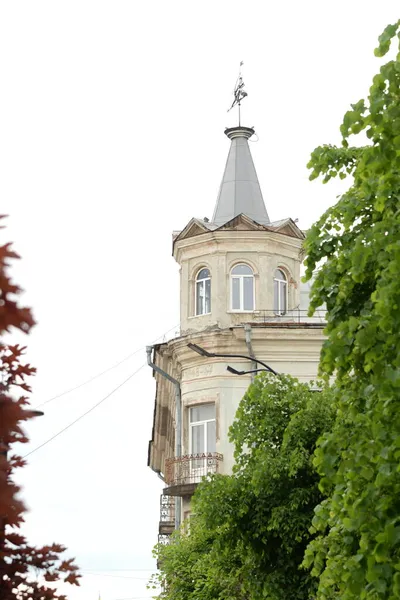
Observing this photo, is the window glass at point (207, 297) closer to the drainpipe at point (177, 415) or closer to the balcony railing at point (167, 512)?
the drainpipe at point (177, 415)

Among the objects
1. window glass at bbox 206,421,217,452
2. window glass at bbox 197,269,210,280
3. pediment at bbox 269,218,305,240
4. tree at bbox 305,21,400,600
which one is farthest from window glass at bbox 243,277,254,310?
tree at bbox 305,21,400,600

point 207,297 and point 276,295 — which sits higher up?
point 276,295

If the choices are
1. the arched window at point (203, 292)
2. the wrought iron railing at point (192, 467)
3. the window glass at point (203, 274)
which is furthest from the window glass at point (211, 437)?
the window glass at point (203, 274)

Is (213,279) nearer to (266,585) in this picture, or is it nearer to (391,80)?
(266,585)

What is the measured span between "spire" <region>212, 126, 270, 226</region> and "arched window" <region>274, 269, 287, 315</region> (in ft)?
5.35

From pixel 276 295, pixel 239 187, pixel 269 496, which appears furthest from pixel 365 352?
pixel 239 187

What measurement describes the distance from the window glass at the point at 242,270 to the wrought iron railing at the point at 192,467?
548 cm

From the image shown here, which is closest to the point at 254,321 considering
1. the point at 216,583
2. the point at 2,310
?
the point at 216,583

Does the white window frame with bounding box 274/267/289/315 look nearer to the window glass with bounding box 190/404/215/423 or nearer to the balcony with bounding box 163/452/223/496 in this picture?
the window glass with bounding box 190/404/215/423

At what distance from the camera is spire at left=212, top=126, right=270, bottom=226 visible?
39588mm

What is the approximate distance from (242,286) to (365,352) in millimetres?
25605

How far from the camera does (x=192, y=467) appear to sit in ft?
120

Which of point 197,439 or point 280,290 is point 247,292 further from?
point 197,439

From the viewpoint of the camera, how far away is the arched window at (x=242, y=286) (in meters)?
38.5
